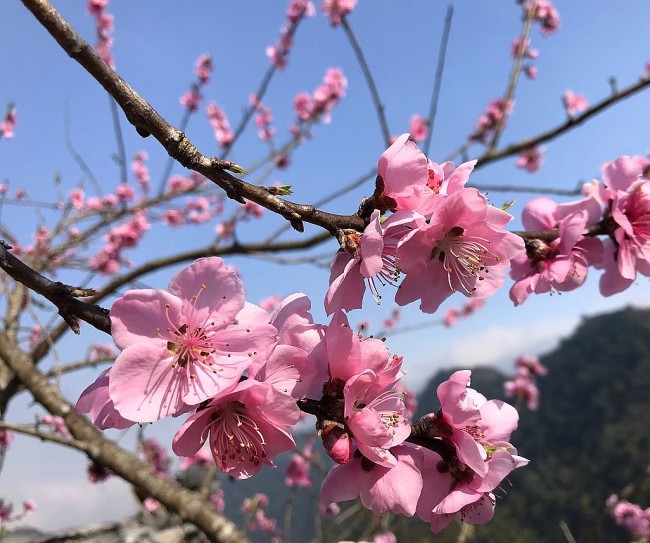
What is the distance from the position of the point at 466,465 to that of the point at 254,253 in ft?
8.70

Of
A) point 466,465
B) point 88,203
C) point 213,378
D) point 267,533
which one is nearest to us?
point 213,378

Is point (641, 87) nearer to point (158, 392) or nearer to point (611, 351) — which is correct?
point (158, 392)

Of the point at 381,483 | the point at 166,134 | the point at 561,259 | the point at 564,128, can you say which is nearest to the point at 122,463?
the point at 381,483

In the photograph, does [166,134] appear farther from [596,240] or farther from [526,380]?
[526,380]

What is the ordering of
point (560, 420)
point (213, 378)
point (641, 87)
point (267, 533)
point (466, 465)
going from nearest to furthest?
point (213, 378) → point (466, 465) → point (641, 87) → point (267, 533) → point (560, 420)

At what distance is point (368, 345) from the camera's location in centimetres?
81

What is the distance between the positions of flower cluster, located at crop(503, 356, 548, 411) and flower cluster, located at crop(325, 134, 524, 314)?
6.81m

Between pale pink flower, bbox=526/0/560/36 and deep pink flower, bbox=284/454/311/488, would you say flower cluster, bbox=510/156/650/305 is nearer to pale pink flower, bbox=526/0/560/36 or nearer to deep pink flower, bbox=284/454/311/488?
pale pink flower, bbox=526/0/560/36

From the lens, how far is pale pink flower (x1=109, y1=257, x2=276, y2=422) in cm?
76

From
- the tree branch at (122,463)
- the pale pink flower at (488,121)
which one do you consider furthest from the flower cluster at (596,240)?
the pale pink flower at (488,121)

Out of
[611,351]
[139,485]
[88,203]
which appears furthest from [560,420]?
[139,485]

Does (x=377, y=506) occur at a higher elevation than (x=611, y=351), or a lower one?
lower

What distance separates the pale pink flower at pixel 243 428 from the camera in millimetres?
743

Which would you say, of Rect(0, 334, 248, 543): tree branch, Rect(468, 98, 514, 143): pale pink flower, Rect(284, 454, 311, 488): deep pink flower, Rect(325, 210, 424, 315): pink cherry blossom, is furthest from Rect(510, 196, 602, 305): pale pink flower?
Rect(284, 454, 311, 488): deep pink flower
